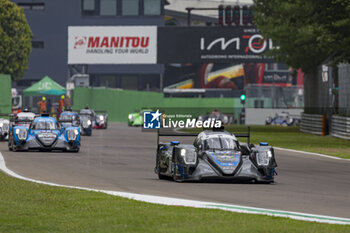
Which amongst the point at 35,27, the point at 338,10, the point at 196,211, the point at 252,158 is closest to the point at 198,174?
the point at 252,158

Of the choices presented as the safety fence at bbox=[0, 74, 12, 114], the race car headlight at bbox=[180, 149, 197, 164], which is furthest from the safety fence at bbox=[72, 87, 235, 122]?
the race car headlight at bbox=[180, 149, 197, 164]

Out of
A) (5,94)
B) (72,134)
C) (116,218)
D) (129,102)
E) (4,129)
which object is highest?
(5,94)

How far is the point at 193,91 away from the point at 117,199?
77388 mm

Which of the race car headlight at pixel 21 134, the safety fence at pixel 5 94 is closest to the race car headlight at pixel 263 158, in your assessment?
the race car headlight at pixel 21 134

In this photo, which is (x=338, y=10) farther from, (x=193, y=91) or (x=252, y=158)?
(x=193, y=91)

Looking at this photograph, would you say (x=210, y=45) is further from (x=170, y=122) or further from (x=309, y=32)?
(x=170, y=122)

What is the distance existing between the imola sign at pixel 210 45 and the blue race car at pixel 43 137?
50778 millimetres

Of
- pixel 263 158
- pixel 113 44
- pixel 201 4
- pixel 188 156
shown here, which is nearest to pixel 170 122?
pixel 188 156

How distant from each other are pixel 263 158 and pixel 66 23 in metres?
67.6

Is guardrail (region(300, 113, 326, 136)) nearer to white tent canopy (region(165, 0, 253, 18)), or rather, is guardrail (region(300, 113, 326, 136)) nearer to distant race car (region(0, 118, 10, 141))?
distant race car (region(0, 118, 10, 141))

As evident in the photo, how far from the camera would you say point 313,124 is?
51125mm

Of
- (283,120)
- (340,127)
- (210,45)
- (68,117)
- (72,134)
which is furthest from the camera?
(210,45)

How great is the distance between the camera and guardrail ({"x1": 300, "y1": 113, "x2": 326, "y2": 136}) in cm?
4841

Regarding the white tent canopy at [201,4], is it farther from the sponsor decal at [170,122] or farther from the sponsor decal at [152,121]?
the sponsor decal at [152,121]
